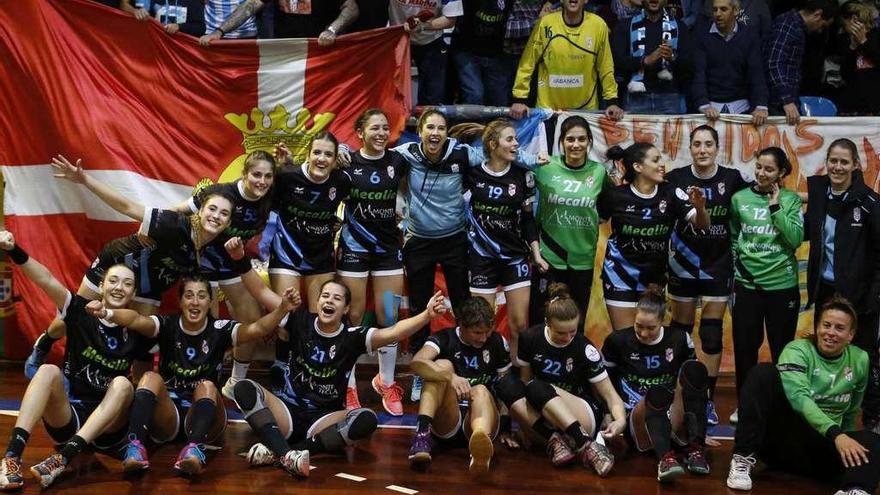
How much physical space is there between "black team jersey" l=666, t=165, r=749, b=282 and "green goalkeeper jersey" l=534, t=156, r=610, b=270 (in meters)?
0.50

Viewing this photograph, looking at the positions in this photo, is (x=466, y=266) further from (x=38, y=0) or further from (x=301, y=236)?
(x=38, y=0)

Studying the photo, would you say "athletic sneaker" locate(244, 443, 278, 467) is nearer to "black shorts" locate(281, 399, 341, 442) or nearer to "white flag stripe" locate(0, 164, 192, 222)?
"black shorts" locate(281, 399, 341, 442)

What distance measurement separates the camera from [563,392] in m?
6.08

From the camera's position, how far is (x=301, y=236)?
22.2ft

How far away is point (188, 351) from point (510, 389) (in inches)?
71.5

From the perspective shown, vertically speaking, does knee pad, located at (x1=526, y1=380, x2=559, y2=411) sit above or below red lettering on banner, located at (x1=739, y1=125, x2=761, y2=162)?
below

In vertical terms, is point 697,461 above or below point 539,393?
below

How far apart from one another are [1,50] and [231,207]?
260 centimetres

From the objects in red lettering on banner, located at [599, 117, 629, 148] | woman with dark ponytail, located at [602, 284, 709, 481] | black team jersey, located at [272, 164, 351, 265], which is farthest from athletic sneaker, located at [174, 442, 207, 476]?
red lettering on banner, located at [599, 117, 629, 148]

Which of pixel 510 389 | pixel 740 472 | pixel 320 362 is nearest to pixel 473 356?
pixel 510 389

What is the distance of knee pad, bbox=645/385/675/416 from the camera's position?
578cm

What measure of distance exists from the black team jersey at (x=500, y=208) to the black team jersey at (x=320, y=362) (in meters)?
1.18

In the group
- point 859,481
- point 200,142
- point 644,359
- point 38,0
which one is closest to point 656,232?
point 644,359

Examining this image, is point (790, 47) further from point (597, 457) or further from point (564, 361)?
point (597, 457)
